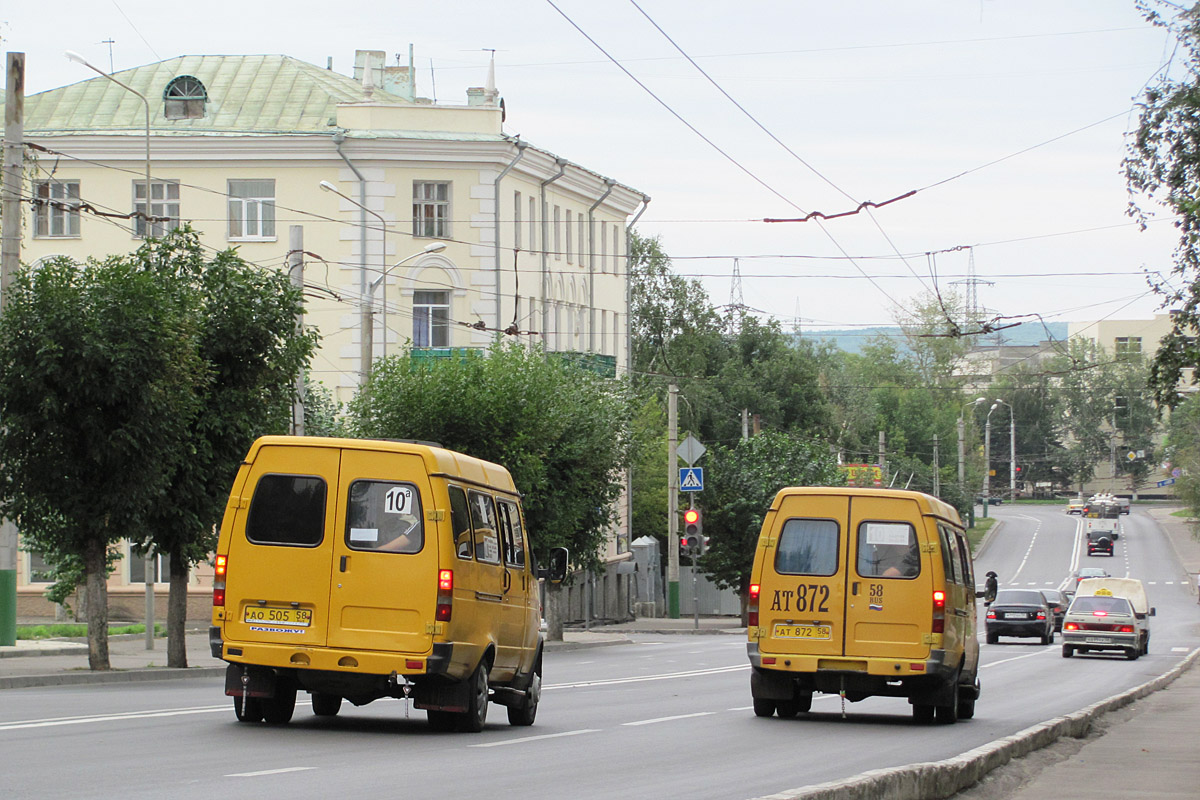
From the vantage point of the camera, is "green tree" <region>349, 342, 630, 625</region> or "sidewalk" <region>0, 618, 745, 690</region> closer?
"sidewalk" <region>0, 618, 745, 690</region>

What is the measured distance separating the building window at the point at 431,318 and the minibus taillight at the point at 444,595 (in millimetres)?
37497

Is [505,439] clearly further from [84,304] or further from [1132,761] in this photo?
[1132,761]

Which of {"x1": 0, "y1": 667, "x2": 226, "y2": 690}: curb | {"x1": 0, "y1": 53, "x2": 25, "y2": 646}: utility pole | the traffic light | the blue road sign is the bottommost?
{"x1": 0, "y1": 667, "x2": 226, "y2": 690}: curb

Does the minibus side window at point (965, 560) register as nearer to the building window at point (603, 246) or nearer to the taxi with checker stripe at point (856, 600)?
the taxi with checker stripe at point (856, 600)

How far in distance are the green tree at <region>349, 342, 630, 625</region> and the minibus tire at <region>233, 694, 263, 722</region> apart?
831 inches

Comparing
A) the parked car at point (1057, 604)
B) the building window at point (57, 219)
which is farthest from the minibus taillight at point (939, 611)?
the building window at point (57, 219)

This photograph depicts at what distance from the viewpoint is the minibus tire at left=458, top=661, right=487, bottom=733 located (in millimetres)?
14328

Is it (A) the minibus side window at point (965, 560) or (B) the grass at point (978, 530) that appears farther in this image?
(B) the grass at point (978, 530)

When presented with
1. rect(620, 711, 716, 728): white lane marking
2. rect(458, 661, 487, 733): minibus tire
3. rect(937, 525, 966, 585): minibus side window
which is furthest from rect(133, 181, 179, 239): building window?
rect(458, 661, 487, 733): minibus tire

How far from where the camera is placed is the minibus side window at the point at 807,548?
17.5m

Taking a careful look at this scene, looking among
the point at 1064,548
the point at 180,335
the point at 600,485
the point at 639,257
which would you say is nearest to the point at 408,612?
the point at 180,335

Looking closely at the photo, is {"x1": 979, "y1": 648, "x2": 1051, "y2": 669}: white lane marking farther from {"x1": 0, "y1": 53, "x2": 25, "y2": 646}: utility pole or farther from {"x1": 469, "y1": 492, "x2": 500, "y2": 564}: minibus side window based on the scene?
{"x1": 469, "y1": 492, "x2": 500, "y2": 564}: minibus side window

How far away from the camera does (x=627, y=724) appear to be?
1669cm

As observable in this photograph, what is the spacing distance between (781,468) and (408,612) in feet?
163
